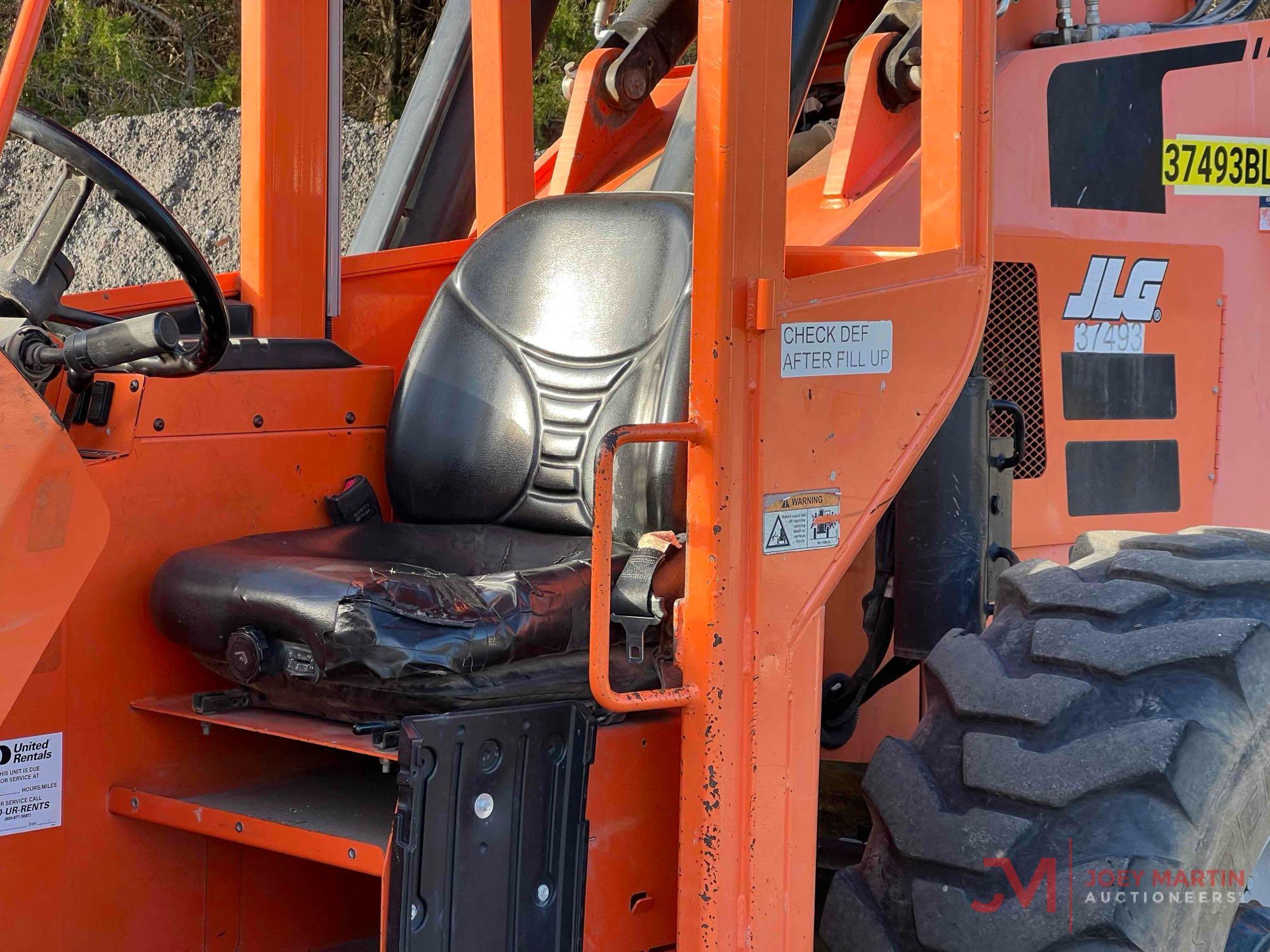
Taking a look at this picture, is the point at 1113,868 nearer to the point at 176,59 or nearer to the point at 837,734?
the point at 837,734

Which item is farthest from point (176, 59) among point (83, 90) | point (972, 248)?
point (972, 248)

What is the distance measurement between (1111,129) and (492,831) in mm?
A: 1720

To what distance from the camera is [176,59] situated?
9.89 meters

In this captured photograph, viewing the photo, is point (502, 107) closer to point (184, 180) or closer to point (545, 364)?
point (545, 364)

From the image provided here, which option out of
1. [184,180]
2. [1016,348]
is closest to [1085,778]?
[1016,348]

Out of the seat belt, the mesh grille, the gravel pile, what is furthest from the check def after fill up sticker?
the gravel pile

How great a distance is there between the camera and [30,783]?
2.22 metres

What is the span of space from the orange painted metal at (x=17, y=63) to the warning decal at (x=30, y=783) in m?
0.87

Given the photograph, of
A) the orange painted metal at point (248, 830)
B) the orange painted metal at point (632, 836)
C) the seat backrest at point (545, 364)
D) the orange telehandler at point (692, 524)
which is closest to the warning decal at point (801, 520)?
the orange telehandler at point (692, 524)

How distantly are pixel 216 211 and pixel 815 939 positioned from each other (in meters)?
7.33

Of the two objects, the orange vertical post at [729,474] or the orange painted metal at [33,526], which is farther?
the orange vertical post at [729,474]

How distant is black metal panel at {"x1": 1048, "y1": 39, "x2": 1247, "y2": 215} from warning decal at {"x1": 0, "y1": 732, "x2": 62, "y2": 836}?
1.91m

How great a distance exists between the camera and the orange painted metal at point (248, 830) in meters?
2.04

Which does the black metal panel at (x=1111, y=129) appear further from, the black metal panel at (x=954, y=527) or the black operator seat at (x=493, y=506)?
the black operator seat at (x=493, y=506)
